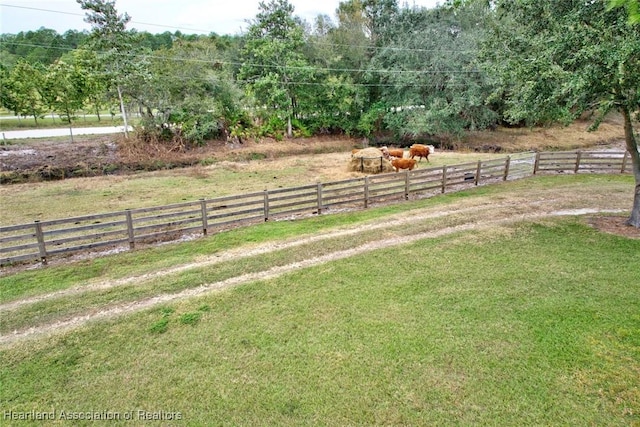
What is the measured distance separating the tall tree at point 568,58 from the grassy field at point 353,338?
10.4 feet

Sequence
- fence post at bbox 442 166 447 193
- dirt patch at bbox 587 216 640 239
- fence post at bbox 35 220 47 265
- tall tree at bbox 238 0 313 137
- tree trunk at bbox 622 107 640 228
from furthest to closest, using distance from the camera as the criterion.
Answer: tall tree at bbox 238 0 313 137
fence post at bbox 442 166 447 193
tree trunk at bbox 622 107 640 228
dirt patch at bbox 587 216 640 239
fence post at bbox 35 220 47 265

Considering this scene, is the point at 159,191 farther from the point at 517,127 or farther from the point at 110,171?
the point at 517,127

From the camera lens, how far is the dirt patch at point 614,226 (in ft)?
30.6

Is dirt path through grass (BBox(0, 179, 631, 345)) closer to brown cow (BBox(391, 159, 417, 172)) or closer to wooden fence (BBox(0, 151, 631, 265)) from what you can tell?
wooden fence (BBox(0, 151, 631, 265))

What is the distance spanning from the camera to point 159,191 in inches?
622

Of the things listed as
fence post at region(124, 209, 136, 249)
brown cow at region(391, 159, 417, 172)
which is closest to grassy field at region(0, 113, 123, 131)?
fence post at region(124, 209, 136, 249)

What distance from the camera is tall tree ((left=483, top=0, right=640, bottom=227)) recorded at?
730cm

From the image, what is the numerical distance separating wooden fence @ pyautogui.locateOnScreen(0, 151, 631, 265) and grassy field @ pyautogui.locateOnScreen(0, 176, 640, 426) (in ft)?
2.50

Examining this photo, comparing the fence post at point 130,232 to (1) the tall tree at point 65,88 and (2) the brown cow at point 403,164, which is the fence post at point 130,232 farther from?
(1) the tall tree at point 65,88

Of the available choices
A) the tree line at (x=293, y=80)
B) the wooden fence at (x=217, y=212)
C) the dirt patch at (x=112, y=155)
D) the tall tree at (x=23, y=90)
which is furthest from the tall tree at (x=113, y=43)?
the wooden fence at (x=217, y=212)

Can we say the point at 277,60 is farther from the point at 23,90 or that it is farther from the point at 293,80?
the point at 23,90

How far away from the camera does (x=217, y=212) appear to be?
40.3 ft

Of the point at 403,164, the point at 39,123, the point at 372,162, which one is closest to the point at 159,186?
the point at 372,162

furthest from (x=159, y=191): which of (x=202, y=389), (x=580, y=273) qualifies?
(x=580, y=273)
